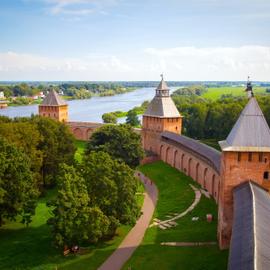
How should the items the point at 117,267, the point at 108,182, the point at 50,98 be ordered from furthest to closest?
the point at 50,98 < the point at 108,182 < the point at 117,267

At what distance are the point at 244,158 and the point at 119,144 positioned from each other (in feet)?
63.3

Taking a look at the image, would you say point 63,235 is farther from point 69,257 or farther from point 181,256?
point 181,256

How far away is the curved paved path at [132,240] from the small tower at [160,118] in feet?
53.2

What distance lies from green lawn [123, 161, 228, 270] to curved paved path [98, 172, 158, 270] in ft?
1.41

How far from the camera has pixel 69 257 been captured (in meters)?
21.6

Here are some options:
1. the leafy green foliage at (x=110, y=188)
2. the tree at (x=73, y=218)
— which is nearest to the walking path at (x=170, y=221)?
the leafy green foliage at (x=110, y=188)

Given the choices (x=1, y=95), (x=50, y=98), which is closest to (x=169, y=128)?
(x=50, y=98)

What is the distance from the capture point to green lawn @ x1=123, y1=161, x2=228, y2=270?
1941 centimetres

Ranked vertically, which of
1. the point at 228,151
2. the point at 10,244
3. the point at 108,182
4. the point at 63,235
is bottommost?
the point at 10,244

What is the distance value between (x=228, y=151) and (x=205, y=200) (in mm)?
11926

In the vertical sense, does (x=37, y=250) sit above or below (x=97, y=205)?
below

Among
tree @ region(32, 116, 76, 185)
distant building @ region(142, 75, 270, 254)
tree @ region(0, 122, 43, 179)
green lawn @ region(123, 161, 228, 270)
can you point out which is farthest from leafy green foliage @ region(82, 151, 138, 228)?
tree @ region(32, 116, 76, 185)

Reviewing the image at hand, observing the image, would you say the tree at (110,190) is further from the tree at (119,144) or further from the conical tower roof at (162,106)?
the conical tower roof at (162,106)

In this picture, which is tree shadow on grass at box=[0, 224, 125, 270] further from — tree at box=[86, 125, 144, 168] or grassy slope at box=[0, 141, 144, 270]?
tree at box=[86, 125, 144, 168]
